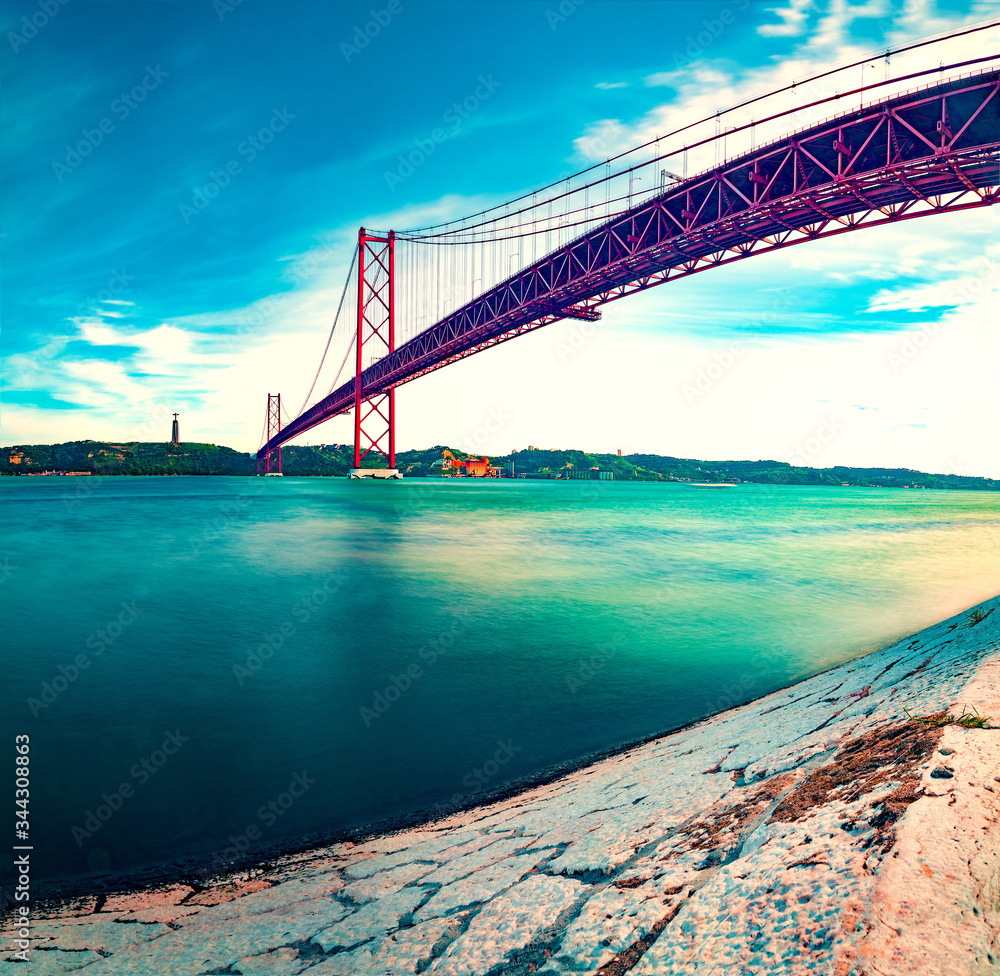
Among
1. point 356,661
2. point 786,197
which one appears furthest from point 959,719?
point 786,197

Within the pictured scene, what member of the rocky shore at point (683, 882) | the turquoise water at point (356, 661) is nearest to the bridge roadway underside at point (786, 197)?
the turquoise water at point (356, 661)

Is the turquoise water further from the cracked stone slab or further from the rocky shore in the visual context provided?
the cracked stone slab

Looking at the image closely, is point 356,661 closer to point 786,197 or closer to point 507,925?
point 507,925

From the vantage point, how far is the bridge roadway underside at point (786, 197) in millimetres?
16438

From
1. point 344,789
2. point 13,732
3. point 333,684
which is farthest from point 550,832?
point 13,732

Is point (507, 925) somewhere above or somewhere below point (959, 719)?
below

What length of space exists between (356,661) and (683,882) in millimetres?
6074

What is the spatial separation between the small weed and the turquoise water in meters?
2.80

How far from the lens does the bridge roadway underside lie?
16438mm

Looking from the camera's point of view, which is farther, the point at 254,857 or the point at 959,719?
the point at 254,857

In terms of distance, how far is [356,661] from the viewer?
23.1 feet

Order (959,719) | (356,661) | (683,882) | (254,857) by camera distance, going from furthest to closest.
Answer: (356,661), (254,857), (959,719), (683,882)

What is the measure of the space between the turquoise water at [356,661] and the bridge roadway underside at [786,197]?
12.1 m

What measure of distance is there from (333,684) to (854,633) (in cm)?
777
